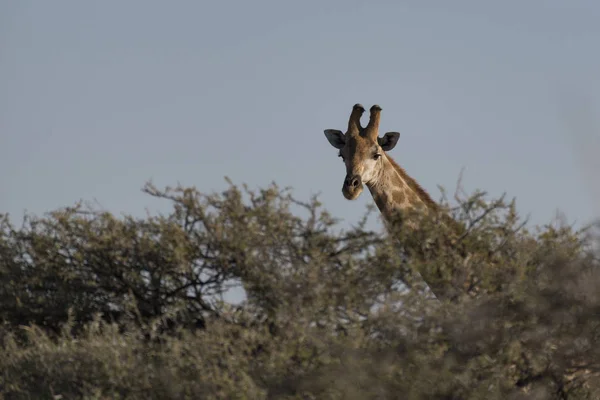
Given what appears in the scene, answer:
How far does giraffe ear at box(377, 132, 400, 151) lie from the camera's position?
12.6 meters

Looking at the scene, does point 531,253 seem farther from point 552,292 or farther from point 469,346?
point 469,346

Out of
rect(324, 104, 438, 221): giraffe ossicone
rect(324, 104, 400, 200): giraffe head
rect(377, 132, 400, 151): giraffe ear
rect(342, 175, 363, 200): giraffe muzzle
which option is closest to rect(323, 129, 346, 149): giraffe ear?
rect(324, 104, 400, 200): giraffe head

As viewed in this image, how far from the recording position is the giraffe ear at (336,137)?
1278cm

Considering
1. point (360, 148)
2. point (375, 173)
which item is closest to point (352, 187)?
point (375, 173)

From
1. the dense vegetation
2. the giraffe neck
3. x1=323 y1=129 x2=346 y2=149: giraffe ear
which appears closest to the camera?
the dense vegetation

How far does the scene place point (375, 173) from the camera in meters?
11.9

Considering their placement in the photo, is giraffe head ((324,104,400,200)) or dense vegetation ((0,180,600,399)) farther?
giraffe head ((324,104,400,200))

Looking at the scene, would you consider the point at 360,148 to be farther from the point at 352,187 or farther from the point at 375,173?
the point at 352,187

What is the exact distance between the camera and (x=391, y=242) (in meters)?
8.71

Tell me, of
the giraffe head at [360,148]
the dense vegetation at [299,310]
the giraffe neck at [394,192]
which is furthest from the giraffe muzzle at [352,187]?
the dense vegetation at [299,310]

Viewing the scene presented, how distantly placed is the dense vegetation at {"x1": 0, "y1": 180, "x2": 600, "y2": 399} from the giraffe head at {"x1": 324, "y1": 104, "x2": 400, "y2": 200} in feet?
9.02

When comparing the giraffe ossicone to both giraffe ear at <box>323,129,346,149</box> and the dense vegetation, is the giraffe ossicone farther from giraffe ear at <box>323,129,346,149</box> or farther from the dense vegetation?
the dense vegetation

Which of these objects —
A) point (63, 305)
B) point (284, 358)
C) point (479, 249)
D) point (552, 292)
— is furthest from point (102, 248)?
point (552, 292)

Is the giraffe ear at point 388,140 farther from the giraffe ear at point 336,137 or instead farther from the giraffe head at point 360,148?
the giraffe ear at point 336,137
